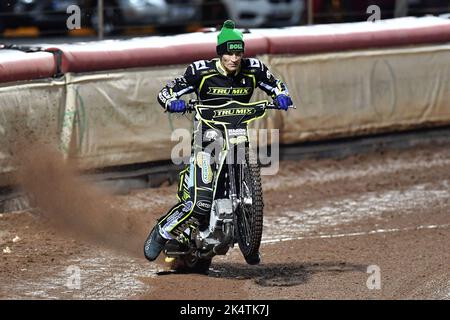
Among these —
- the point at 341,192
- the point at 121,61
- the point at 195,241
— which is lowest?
the point at 341,192

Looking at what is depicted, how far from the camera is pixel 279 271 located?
920cm

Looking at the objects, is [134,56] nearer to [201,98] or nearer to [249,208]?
[201,98]

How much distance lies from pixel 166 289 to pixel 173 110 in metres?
1.39

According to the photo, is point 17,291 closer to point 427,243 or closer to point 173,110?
point 173,110

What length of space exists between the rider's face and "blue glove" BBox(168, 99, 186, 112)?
0.48 m

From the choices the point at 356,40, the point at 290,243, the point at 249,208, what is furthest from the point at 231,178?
the point at 356,40

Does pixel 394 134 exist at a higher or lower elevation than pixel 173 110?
lower

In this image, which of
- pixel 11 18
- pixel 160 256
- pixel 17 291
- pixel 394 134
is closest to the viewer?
pixel 17 291

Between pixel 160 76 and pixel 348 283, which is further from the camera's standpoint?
pixel 160 76

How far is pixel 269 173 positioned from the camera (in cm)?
1357

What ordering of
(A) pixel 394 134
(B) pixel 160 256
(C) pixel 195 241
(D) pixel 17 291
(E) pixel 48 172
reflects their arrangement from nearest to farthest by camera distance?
1. (D) pixel 17 291
2. (C) pixel 195 241
3. (B) pixel 160 256
4. (E) pixel 48 172
5. (A) pixel 394 134

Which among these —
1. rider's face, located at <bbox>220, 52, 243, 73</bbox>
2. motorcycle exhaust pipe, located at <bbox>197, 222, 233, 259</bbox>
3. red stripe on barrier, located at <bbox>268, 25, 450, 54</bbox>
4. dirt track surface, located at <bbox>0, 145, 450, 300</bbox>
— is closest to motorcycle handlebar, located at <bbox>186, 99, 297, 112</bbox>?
rider's face, located at <bbox>220, 52, 243, 73</bbox>

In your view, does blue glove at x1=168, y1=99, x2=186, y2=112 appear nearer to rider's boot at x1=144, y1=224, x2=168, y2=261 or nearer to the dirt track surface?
rider's boot at x1=144, y1=224, x2=168, y2=261

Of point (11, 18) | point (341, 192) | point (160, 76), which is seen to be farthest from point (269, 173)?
point (11, 18)
